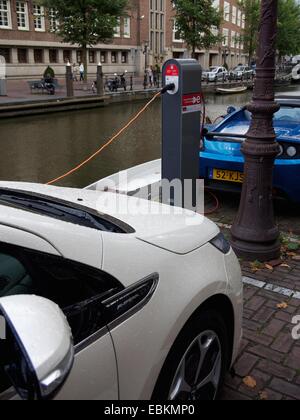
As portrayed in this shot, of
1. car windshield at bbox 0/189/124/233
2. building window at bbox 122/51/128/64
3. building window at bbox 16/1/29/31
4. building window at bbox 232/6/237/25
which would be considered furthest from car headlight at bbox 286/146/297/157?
building window at bbox 232/6/237/25

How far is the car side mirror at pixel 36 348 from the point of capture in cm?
114

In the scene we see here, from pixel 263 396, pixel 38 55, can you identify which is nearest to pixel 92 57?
pixel 38 55

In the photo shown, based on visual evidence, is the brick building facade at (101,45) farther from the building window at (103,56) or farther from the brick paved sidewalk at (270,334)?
the brick paved sidewalk at (270,334)

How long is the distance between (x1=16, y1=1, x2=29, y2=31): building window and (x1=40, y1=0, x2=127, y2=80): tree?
42.2ft

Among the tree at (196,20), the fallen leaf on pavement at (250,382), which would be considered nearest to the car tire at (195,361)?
the fallen leaf on pavement at (250,382)

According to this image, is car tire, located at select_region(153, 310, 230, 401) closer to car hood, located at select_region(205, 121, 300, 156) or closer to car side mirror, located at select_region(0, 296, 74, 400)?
car side mirror, located at select_region(0, 296, 74, 400)

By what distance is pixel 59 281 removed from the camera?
65.2 inches

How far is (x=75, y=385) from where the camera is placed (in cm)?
142

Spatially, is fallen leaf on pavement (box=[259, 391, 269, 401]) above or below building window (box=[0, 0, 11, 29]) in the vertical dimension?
below

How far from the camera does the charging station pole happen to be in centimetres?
461

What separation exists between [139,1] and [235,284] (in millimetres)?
54254

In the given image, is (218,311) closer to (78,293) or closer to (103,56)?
(78,293)

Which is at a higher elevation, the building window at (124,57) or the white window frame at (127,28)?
the white window frame at (127,28)

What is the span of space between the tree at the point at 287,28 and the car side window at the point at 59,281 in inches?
2252
